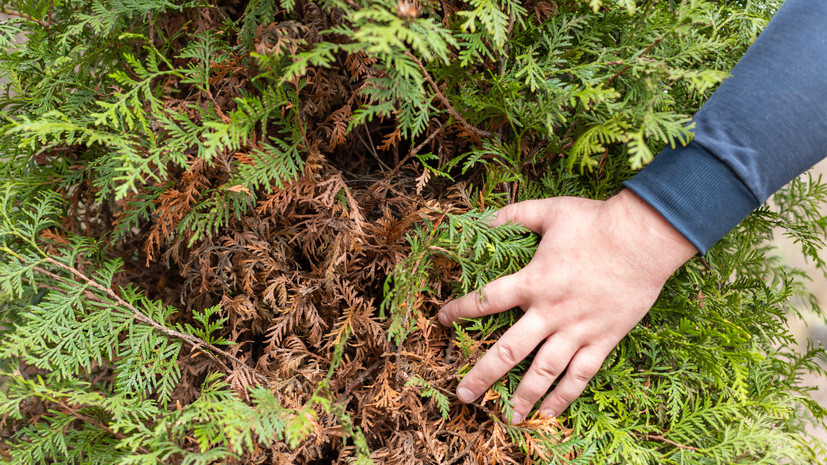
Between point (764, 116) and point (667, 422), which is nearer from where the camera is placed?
point (764, 116)

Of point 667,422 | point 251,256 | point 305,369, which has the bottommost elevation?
point 667,422

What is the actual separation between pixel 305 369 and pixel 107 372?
33.8 inches

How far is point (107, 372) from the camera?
1650 millimetres

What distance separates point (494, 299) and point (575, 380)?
31 cm

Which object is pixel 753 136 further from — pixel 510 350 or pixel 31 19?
pixel 31 19

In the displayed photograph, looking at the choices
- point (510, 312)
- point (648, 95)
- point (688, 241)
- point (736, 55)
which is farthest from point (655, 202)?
point (736, 55)

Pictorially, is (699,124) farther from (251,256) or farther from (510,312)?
(251,256)

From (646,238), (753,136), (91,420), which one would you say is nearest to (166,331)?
(91,420)

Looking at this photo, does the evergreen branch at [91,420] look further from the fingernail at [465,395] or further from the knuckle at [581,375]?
the knuckle at [581,375]

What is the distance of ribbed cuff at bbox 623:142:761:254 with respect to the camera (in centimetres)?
113

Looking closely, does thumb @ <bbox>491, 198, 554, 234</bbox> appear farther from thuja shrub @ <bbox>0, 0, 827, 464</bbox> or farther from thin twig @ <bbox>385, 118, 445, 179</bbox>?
thin twig @ <bbox>385, 118, 445, 179</bbox>

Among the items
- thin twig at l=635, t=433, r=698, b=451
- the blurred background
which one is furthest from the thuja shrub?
the blurred background

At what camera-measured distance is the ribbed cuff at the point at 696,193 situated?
1.13m

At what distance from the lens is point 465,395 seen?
128cm
